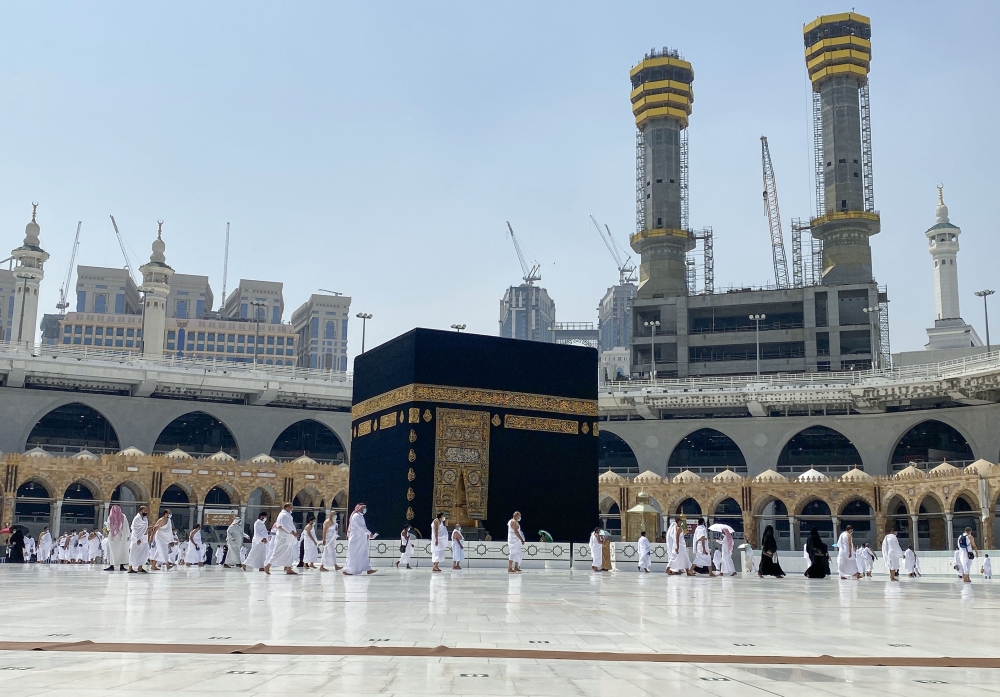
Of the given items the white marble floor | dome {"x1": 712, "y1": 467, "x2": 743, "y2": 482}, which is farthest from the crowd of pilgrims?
dome {"x1": 712, "y1": 467, "x2": 743, "y2": 482}

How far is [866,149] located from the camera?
6381 centimetres

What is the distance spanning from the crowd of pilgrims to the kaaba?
1824mm

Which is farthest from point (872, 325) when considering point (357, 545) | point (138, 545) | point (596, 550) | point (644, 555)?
point (138, 545)

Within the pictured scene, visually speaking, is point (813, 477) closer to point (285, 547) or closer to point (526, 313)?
point (285, 547)

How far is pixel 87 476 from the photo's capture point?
36.7m

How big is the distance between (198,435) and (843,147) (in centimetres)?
4381

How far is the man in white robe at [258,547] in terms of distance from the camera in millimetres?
20452

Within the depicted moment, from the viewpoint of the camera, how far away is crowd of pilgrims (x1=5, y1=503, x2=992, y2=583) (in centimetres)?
1853

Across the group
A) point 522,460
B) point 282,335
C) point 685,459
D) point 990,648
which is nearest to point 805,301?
point 685,459

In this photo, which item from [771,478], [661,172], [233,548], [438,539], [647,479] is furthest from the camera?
[661,172]

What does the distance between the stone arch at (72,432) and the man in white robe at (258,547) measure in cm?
2785

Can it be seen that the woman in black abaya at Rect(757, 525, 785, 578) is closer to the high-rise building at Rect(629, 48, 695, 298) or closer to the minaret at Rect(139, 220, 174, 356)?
the minaret at Rect(139, 220, 174, 356)

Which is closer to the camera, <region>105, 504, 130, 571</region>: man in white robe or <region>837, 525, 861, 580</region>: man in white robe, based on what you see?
<region>105, 504, 130, 571</region>: man in white robe

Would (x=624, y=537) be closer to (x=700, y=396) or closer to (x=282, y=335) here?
(x=700, y=396)
